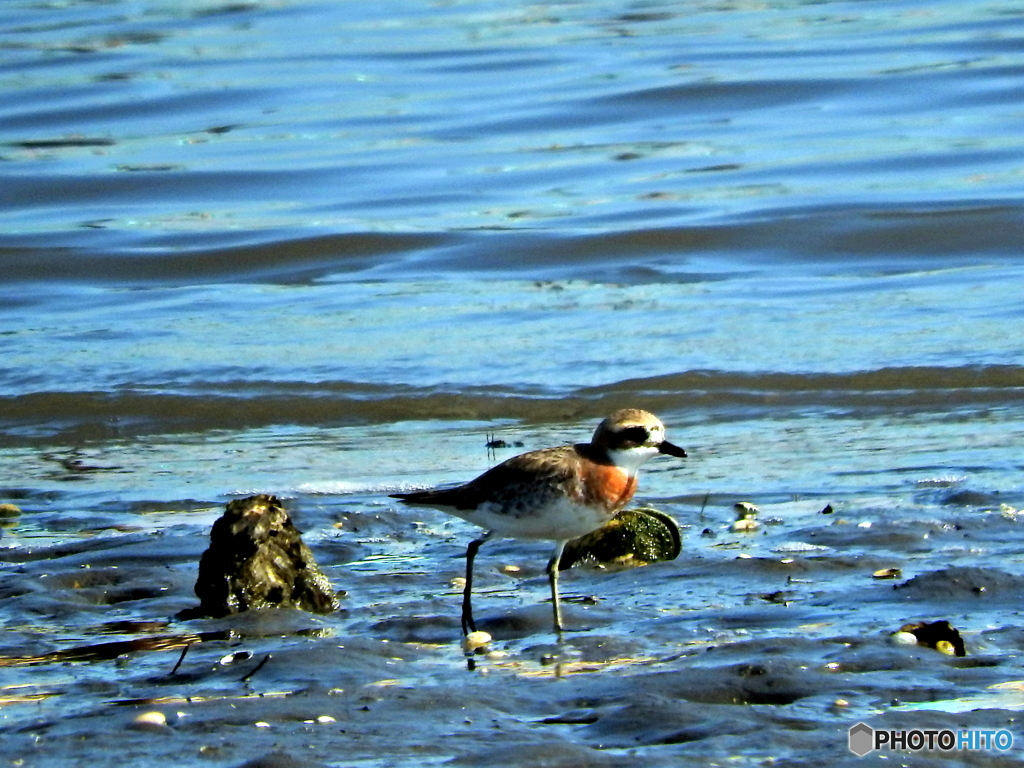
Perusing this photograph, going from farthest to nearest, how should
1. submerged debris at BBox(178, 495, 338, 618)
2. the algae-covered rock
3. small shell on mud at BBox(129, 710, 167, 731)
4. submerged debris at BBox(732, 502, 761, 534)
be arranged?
submerged debris at BBox(732, 502, 761, 534) < the algae-covered rock < submerged debris at BBox(178, 495, 338, 618) < small shell on mud at BBox(129, 710, 167, 731)

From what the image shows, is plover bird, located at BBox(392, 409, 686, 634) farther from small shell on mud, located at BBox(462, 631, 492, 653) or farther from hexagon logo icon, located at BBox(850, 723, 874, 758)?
hexagon logo icon, located at BBox(850, 723, 874, 758)

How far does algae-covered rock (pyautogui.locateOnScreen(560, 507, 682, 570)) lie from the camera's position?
5.75 m

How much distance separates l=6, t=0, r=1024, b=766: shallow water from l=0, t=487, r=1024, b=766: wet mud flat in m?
0.02

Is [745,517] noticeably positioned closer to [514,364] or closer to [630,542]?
[630,542]

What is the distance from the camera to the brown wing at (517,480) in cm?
516

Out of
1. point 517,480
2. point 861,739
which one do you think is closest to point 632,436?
point 517,480

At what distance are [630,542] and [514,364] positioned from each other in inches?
154

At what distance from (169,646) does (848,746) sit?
2052 mm

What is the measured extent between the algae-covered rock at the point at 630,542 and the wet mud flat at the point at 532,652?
0.09 meters

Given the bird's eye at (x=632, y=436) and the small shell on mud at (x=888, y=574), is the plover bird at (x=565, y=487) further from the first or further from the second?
the small shell on mud at (x=888, y=574)

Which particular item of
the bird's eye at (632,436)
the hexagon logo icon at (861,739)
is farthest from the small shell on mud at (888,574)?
the hexagon logo icon at (861,739)

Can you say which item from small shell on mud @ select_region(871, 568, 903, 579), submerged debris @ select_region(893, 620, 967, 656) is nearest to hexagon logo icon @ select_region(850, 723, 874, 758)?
submerged debris @ select_region(893, 620, 967, 656)

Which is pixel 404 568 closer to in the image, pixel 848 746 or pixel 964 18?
pixel 848 746

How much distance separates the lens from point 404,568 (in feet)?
19.0
